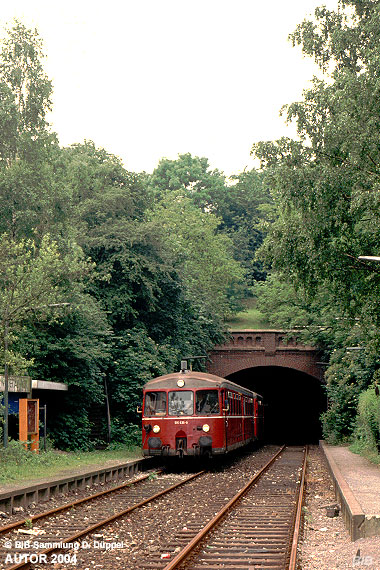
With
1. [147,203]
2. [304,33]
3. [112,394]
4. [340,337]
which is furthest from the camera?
[147,203]

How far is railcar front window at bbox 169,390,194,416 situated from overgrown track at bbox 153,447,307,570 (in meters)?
6.06

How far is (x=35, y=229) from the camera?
97.8ft

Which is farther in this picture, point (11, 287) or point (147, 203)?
point (147, 203)

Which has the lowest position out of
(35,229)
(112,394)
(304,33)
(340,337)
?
(112,394)

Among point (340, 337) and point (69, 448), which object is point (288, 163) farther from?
point (340, 337)

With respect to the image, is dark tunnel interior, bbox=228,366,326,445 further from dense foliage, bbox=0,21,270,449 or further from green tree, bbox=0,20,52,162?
green tree, bbox=0,20,52,162

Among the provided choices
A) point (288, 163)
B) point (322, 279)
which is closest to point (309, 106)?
point (288, 163)

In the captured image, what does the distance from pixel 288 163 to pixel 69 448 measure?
1526 centimetres

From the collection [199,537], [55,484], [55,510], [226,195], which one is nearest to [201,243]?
[226,195]

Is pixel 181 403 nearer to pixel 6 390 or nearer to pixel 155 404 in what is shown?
pixel 155 404

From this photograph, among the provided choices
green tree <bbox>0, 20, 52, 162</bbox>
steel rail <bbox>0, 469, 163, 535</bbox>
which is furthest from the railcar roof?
green tree <bbox>0, 20, 52, 162</bbox>

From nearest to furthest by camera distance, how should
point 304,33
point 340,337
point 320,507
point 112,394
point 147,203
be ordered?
1. point 320,507
2. point 304,33
3. point 112,394
4. point 340,337
5. point 147,203

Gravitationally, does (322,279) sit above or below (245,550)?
above

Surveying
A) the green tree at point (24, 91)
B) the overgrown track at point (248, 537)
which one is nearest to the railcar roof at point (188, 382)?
the overgrown track at point (248, 537)
